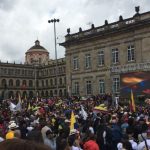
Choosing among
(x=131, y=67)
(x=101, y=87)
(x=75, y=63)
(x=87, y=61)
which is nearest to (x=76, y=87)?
(x=75, y=63)

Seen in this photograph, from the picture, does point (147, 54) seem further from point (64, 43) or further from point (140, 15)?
point (64, 43)

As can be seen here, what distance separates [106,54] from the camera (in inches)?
1897

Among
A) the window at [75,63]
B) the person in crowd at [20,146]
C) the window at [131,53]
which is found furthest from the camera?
the window at [75,63]

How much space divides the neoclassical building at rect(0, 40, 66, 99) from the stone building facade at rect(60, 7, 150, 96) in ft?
155

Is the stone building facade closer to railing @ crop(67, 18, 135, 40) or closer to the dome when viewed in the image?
Answer: railing @ crop(67, 18, 135, 40)

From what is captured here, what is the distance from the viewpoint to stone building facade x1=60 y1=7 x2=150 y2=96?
43.1 m

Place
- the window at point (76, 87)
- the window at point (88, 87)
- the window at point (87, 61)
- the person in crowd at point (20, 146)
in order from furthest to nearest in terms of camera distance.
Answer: the window at point (76, 87)
the window at point (87, 61)
the window at point (88, 87)
the person in crowd at point (20, 146)

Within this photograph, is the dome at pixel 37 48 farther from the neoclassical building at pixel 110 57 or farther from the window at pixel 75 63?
the window at pixel 75 63

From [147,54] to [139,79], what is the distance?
7.10m

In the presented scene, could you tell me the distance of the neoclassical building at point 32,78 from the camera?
334 feet

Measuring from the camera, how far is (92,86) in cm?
4956

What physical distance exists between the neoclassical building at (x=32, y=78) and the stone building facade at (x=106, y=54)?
47.1 m

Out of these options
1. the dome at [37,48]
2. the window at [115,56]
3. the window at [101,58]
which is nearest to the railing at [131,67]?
the window at [115,56]

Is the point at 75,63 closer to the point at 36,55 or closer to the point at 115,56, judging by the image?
the point at 115,56
